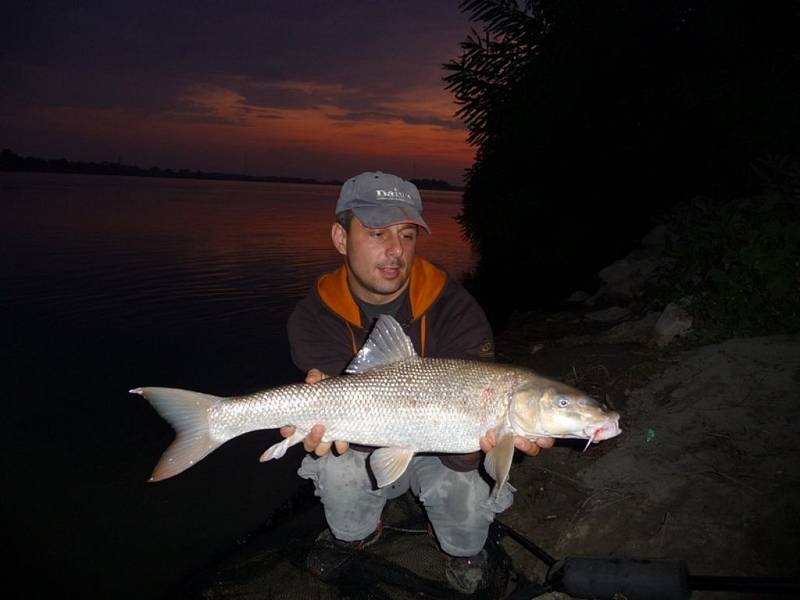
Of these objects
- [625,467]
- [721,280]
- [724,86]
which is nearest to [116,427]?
[625,467]

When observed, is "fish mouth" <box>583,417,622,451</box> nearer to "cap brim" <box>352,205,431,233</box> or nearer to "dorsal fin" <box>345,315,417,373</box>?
"dorsal fin" <box>345,315,417,373</box>

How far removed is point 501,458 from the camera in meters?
3.01

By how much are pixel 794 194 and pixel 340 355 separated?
22.3 feet

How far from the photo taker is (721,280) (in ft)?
21.7

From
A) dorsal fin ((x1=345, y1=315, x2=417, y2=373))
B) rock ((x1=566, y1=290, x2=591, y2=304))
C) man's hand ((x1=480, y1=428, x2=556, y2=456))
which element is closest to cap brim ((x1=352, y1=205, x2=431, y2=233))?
dorsal fin ((x1=345, y1=315, x2=417, y2=373))

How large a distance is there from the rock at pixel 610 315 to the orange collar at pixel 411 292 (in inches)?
253

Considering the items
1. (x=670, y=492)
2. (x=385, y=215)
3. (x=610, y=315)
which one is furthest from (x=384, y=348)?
(x=610, y=315)

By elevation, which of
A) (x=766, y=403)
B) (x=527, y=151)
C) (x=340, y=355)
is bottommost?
(x=766, y=403)

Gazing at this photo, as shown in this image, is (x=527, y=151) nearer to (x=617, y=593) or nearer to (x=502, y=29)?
(x=502, y=29)

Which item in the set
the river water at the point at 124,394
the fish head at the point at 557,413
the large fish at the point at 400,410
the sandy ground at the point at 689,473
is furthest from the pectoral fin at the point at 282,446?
the river water at the point at 124,394

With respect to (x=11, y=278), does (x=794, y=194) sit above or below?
above

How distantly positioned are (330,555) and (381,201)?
2572 millimetres

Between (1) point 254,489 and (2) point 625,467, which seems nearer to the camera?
(2) point 625,467

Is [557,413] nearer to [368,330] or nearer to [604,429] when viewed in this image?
[604,429]
